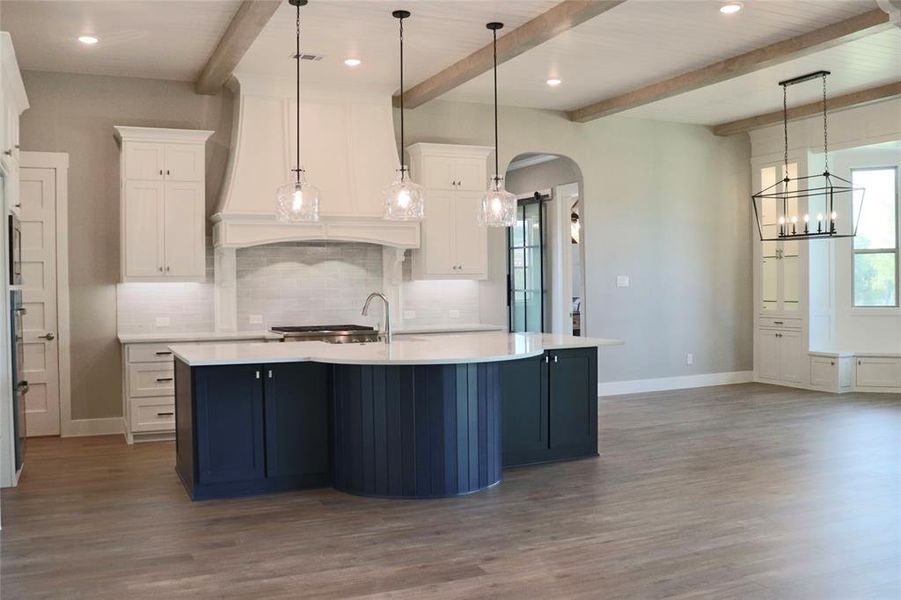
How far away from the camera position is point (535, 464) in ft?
18.7

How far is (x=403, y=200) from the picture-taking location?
17.0 feet

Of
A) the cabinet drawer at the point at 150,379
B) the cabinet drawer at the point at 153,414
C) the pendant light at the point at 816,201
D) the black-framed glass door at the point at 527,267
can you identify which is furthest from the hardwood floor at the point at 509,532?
the black-framed glass door at the point at 527,267

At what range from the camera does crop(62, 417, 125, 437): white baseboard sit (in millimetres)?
6938

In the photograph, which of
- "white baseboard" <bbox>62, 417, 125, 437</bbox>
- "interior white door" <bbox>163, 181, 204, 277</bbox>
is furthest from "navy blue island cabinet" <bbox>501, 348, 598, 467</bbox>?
"white baseboard" <bbox>62, 417, 125, 437</bbox>

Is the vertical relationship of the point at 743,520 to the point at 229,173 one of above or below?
below

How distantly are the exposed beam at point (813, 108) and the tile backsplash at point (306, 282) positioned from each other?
14.9 ft

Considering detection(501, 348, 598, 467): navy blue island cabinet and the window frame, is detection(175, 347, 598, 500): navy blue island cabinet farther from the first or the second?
the window frame

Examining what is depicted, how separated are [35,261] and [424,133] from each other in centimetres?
Result: 365

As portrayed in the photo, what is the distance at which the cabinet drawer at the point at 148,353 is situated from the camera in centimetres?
652

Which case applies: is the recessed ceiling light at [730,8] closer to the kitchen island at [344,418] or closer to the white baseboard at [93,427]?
the kitchen island at [344,418]

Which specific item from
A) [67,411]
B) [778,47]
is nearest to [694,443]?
[778,47]

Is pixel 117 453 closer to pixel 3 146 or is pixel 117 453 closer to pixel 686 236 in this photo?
pixel 3 146

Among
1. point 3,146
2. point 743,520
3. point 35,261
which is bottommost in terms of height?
point 743,520

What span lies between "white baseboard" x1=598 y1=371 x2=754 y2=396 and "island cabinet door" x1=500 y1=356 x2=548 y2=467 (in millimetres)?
3351
